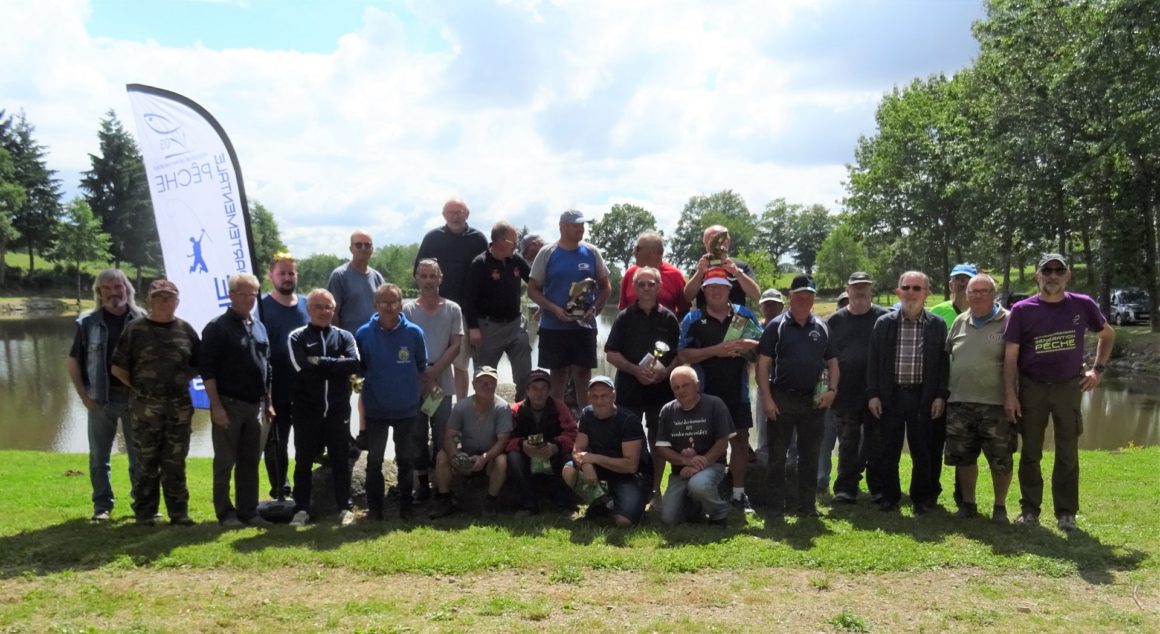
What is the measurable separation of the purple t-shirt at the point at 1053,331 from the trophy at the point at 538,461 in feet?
13.2

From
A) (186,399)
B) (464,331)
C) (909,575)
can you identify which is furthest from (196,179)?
(909,575)

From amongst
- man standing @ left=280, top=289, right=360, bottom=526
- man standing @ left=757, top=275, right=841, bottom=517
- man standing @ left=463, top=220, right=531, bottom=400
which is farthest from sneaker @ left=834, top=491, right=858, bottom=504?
man standing @ left=280, top=289, right=360, bottom=526

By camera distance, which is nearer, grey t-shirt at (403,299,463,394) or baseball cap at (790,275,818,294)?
baseball cap at (790,275,818,294)

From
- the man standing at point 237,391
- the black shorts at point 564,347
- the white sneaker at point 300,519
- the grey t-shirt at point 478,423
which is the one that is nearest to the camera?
the man standing at point 237,391

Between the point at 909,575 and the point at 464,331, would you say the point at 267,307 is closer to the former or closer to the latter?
the point at 464,331

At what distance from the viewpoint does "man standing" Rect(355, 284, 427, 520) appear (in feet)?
22.2

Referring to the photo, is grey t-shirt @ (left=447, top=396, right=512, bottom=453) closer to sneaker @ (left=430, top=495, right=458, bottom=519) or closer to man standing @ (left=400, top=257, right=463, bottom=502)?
man standing @ (left=400, top=257, right=463, bottom=502)

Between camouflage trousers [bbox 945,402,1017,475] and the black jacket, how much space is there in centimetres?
23

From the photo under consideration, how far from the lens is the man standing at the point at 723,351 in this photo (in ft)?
23.0

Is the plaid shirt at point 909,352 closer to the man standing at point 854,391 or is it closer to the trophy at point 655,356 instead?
the man standing at point 854,391

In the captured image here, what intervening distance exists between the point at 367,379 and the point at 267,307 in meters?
1.22

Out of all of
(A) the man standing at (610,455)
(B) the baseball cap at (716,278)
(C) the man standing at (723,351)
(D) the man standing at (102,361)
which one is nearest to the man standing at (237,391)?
(D) the man standing at (102,361)

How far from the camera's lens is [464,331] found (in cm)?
750

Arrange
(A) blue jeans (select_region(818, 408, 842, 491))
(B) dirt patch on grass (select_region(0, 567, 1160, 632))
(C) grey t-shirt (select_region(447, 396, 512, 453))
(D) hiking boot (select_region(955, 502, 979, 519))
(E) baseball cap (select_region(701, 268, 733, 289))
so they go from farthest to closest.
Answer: (A) blue jeans (select_region(818, 408, 842, 491)), (C) grey t-shirt (select_region(447, 396, 512, 453)), (D) hiking boot (select_region(955, 502, 979, 519)), (E) baseball cap (select_region(701, 268, 733, 289)), (B) dirt patch on grass (select_region(0, 567, 1160, 632))
